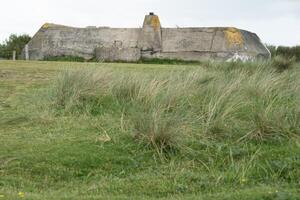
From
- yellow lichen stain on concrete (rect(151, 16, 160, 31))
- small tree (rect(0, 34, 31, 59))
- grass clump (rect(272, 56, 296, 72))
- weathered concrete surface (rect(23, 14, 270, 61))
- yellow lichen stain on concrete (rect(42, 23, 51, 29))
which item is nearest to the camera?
grass clump (rect(272, 56, 296, 72))

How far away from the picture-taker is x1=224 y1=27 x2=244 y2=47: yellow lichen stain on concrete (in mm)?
17844

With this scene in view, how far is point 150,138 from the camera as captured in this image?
6.23m

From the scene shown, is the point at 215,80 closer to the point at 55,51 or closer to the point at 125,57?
the point at 125,57

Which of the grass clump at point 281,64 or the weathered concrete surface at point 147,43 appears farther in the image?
the weathered concrete surface at point 147,43

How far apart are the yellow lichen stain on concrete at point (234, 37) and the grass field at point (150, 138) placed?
28.5 feet

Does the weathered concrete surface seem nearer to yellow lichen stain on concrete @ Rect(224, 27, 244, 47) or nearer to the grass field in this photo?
yellow lichen stain on concrete @ Rect(224, 27, 244, 47)

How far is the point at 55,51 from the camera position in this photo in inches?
781

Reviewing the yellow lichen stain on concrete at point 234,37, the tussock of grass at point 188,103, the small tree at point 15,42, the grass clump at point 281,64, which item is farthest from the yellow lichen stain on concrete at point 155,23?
the small tree at point 15,42

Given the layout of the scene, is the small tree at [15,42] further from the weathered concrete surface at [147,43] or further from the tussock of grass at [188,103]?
the tussock of grass at [188,103]

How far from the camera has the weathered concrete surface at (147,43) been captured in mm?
18156

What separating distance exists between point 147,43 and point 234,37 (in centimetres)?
295

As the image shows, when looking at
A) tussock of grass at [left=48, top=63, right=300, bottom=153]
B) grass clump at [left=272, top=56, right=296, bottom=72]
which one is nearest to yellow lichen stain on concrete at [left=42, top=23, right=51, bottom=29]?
grass clump at [left=272, top=56, right=296, bottom=72]

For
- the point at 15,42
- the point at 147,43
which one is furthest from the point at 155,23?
the point at 15,42

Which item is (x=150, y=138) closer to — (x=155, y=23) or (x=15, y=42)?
(x=155, y=23)
